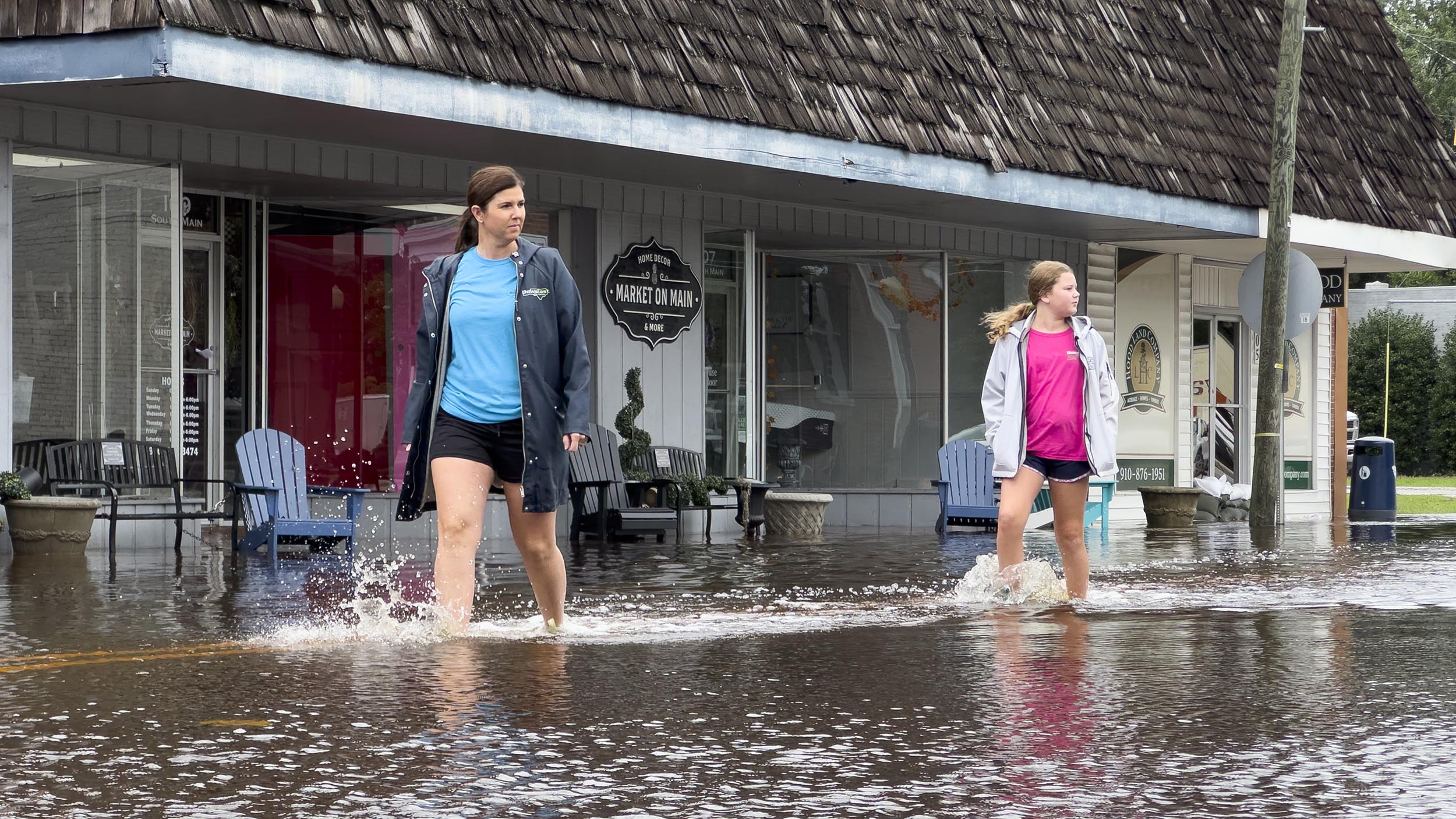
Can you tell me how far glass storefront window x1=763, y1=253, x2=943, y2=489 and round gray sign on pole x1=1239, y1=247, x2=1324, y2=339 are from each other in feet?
12.5

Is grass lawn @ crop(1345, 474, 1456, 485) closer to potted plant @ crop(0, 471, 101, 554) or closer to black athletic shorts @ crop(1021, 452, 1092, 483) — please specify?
potted plant @ crop(0, 471, 101, 554)

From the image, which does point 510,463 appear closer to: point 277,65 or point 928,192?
point 277,65

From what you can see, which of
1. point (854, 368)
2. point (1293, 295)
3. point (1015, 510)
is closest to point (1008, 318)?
point (1015, 510)

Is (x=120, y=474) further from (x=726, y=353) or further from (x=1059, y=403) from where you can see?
(x=1059, y=403)

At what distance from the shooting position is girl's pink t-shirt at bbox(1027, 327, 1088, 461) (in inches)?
380

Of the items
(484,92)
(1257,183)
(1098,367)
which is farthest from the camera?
(1257,183)

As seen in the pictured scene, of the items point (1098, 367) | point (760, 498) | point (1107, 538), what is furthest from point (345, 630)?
point (1107, 538)

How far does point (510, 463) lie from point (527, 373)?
1.20 ft

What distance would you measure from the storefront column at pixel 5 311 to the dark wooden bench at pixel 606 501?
4471mm

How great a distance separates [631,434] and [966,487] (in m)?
3.44

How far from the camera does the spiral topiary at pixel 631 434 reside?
1711 centimetres

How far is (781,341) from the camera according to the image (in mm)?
20875

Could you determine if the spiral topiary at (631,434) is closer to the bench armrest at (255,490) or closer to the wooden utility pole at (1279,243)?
the bench armrest at (255,490)

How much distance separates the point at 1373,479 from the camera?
81.5 ft
